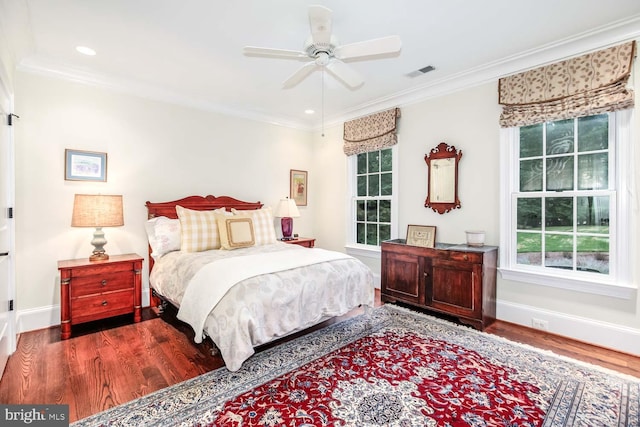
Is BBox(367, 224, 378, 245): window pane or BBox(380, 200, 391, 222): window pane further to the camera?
BBox(367, 224, 378, 245): window pane

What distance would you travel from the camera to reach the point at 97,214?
9.96ft

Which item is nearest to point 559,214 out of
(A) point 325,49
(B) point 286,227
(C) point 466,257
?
(C) point 466,257

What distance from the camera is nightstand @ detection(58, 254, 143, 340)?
2.84 m

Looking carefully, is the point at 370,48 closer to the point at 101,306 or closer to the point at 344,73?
the point at 344,73

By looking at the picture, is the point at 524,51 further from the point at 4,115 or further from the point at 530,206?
the point at 4,115

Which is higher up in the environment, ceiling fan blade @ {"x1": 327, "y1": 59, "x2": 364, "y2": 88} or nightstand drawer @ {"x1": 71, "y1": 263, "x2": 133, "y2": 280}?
ceiling fan blade @ {"x1": 327, "y1": 59, "x2": 364, "y2": 88}

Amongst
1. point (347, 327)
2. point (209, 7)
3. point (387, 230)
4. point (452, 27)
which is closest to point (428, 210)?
point (387, 230)

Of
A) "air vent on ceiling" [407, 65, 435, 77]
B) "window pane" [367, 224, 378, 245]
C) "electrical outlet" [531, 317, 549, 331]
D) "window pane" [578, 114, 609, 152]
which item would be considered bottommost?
"electrical outlet" [531, 317, 549, 331]

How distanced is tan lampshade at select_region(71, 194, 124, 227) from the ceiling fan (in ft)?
6.83

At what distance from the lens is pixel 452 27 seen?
2506mm

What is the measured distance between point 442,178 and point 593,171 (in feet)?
4.45

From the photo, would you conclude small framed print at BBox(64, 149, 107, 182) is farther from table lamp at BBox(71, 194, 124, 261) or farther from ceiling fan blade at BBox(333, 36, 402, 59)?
ceiling fan blade at BBox(333, 36, 402, 59)

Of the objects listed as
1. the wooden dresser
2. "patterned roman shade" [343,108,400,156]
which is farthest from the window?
the wooden dresser

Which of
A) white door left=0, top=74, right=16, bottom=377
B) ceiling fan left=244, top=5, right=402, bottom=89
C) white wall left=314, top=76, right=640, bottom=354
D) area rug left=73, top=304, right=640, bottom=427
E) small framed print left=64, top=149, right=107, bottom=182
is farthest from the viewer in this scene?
small framed print left=64, top=149, right=107, bottom=182
